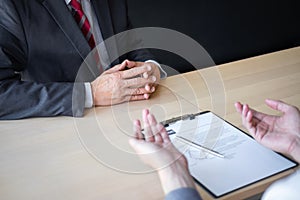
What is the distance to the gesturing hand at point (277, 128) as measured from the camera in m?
0.95

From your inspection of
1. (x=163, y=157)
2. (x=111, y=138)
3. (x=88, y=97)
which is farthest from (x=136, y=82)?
(x=163, y=157)

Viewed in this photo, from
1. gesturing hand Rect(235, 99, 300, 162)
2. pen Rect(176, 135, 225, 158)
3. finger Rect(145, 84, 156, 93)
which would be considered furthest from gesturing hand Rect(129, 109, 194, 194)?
finger Rect(145, 84, 156, 93)

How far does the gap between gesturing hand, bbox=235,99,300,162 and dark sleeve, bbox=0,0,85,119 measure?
0.52 metres

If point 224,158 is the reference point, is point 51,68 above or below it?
above

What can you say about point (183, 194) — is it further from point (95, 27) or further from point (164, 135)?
point (95, 27)

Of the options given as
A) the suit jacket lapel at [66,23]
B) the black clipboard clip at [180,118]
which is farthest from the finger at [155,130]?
the suit jacket lapel at [66,23]

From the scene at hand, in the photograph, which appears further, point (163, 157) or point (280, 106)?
point (280, 106)

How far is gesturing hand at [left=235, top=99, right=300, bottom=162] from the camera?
954mm

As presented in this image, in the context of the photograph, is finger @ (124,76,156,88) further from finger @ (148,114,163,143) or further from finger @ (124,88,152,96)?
finger @ (148,114,163,143)

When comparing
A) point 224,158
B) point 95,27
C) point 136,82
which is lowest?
point 224,158

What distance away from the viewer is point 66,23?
1.30 m

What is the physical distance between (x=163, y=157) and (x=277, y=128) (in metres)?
0.38

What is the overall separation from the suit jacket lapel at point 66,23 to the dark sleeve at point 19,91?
0.12m

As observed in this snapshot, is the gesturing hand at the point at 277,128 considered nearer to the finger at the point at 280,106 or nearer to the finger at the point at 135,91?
the finger at the point at 280,106
